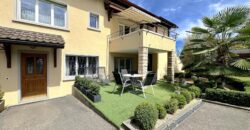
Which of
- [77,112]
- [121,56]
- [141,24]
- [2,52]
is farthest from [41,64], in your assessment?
[141,24]

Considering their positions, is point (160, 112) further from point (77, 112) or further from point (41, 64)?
point (41, 64)

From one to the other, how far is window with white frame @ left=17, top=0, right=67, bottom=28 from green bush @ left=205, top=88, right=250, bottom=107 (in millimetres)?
10893

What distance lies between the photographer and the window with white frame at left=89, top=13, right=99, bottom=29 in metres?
10.6

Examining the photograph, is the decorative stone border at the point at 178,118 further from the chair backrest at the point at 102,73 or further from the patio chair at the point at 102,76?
the chair backrest at the point at 102,73

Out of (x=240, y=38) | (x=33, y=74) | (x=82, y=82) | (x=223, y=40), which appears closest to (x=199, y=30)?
(x=223, y=40)

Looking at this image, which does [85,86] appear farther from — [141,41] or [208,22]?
[208,22]

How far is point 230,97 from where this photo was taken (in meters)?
7.85

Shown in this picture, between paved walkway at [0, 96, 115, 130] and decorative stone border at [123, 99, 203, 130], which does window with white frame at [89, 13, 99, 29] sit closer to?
paved walkway at [0, 96, 115, 130]

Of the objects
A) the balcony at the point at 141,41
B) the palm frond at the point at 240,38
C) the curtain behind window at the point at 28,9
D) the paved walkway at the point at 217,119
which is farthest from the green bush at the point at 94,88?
the palm frond at the point at 240,38

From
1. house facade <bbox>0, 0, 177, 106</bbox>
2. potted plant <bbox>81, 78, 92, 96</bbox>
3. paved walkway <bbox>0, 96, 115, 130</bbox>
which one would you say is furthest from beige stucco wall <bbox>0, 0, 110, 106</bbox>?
potted plant <bbox>81, 78, 92, 96</bbox>

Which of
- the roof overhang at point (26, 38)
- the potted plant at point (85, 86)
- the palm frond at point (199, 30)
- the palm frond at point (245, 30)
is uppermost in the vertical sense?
the palm frond at point (199, 30)

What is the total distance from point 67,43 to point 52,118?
5229 mm

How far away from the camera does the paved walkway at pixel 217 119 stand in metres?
5.09

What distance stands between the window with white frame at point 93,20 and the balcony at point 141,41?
157 cm
